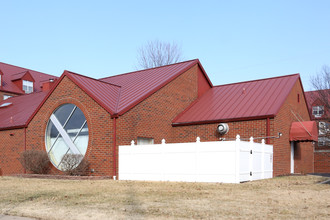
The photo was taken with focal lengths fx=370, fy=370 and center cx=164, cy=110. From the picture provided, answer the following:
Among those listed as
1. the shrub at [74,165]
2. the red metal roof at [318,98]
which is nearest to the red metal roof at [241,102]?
the shrub at [74,165]

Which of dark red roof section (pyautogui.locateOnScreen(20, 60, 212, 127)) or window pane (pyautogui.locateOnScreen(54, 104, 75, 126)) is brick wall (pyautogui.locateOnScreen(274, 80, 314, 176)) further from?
window pane (pyautogui.locateOnScreen(54, 104, 75, 126))

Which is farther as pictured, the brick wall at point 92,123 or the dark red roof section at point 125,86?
the dark red roof section at point 125,86

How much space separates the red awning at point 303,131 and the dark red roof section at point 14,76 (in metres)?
35.4

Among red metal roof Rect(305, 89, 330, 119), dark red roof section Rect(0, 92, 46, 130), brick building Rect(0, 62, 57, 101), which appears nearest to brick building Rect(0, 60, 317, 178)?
dark red roof section Rect(0, 92, 46, 130)

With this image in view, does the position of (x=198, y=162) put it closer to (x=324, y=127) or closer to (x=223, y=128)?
(x=223, y=128)

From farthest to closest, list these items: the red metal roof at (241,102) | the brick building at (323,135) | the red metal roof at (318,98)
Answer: the red metal roof at (318,98), the brick building at (323,135), the red metal roof at (241,102)

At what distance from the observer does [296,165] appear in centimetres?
2277

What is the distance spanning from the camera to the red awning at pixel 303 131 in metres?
20.6

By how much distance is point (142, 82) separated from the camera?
22.8 meters

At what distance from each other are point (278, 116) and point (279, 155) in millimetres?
2098

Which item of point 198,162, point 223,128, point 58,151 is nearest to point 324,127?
point 223,128

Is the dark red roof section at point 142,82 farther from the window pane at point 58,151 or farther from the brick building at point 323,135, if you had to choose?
the brick building at point 323,135

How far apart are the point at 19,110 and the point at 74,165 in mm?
11645

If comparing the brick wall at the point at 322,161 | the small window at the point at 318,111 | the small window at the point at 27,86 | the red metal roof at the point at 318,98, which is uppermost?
the small window at the point at 27,86
